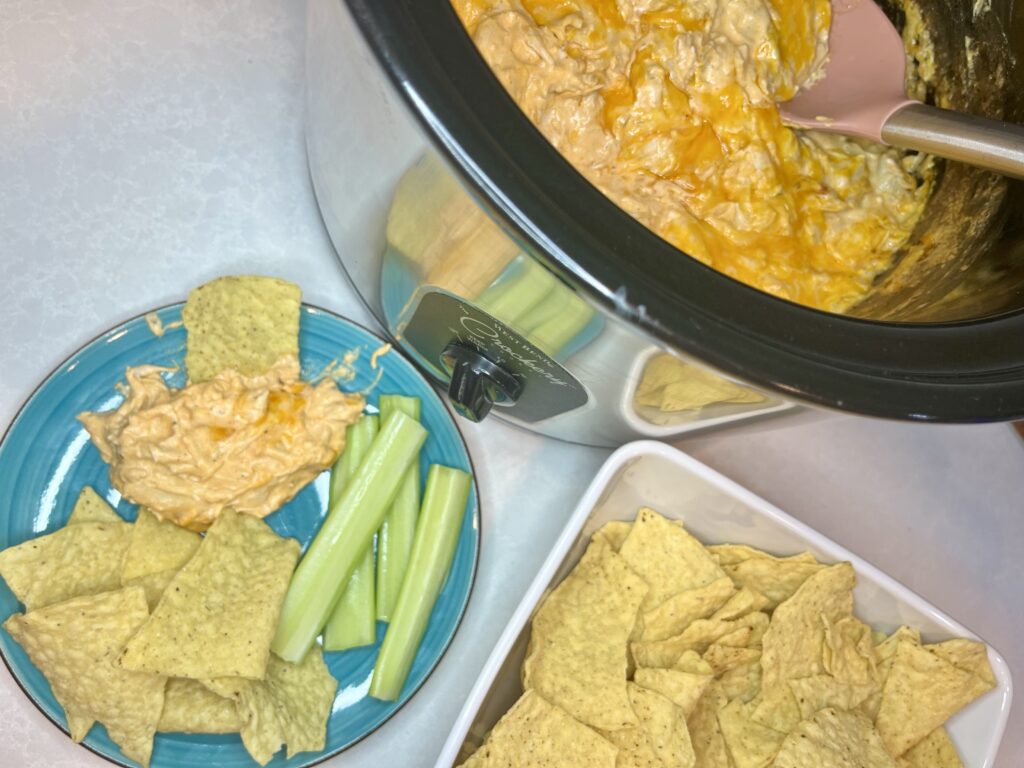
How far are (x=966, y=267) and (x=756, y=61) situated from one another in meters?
0.30

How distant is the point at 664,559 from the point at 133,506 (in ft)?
2.14

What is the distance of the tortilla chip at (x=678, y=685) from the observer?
116 centimetres

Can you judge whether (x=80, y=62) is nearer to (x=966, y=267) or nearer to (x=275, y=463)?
(x=275, y=463)

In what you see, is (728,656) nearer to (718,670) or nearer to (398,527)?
(718,670)

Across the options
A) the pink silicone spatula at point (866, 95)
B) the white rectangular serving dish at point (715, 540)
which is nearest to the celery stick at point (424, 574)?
the white rectangular serving dish at point (715, 540)

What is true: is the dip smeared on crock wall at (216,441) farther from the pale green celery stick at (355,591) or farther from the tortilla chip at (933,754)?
the tortilla chip at (933,754)

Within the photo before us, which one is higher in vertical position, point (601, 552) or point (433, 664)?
point (601, 552)

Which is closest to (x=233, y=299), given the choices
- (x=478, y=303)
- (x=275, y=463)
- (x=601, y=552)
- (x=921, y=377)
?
(x=275, y=463)

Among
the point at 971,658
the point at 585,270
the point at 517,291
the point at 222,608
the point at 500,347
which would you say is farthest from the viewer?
the point at 971,658

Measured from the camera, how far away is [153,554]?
1.17m

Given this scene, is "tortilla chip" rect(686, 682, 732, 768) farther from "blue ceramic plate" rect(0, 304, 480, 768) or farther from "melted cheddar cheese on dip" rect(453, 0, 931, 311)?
"melted cheddar cheese on dip" rect(453, 0, 931, 311)

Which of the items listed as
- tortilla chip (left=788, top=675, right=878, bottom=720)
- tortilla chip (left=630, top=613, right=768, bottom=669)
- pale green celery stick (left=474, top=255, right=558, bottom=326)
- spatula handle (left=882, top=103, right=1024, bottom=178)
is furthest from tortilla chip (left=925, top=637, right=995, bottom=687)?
pale green celery stick (left=474, top=255, right=558, bottom=326)

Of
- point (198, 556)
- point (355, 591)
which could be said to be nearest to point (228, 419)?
point (198, 556)

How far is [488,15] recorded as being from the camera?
35.3 inches
